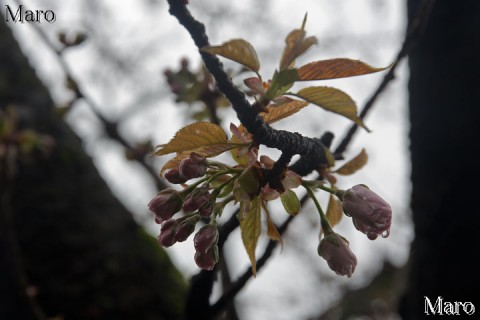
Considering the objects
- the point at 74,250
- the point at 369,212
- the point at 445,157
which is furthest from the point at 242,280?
the point at 74,250

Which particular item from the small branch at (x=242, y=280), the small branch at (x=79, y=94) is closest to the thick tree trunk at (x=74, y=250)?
the small branch at (x=79, y=94)

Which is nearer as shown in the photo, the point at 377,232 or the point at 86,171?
the point at 377,232

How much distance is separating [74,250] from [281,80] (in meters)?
1.23

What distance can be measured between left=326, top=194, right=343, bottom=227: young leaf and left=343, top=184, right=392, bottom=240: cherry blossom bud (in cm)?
Result: 9

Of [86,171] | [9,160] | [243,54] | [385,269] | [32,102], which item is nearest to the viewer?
[243,54]

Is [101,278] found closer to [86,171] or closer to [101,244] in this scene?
[101,244]

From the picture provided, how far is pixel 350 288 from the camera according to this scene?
13.8 ft

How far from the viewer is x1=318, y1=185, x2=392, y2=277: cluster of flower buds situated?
0.64 m

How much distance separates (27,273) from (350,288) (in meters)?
3.14

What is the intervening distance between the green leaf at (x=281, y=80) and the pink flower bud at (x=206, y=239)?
209 mm

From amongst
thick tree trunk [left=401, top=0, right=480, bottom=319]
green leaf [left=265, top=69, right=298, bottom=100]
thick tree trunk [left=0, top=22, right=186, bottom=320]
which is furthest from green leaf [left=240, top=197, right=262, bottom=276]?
thick tree trunk [left=0, top=22, right=186, bottom=320]

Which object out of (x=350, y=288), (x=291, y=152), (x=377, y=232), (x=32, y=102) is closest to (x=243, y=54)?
(x=291, y=152)

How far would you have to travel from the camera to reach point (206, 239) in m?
0.67

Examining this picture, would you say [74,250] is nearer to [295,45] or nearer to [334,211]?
[334,211]
